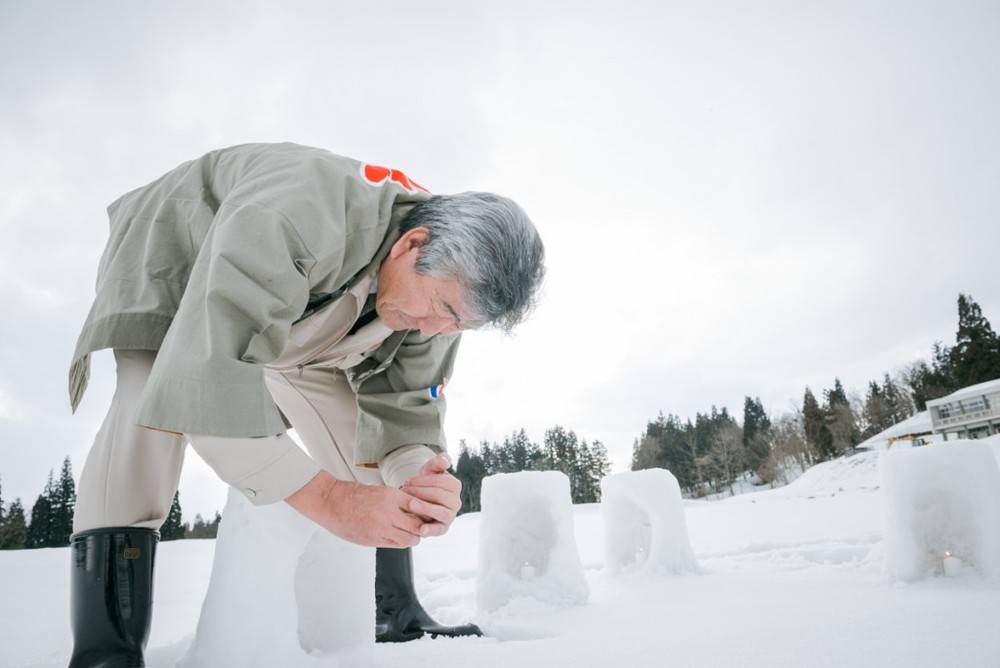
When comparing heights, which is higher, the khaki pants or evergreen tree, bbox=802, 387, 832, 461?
evergreen tree, bbox=802, 387, 832, 461

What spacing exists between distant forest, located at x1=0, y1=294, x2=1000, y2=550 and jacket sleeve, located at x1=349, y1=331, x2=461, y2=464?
27.0 meters

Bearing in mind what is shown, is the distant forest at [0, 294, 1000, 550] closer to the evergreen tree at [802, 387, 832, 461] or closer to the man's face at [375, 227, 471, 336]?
the evergreen tree at [802, 387, 832, 461]

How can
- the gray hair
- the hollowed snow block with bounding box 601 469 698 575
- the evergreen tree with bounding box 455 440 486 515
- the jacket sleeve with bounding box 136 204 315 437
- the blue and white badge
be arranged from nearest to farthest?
the jacket sleeve with bounding box 136 204 315 437 → the gray hair → the blue and white badge → the hollowed snow block with bounding box 601 469 698 575 → the evergreen tree with bounding box 455 440 486 515

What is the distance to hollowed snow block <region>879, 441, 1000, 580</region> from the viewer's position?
2.18 meters

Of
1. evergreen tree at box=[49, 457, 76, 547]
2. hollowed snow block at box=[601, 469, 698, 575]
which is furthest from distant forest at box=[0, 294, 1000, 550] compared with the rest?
Result: hollowed snow block at box=[601, 469, 698, 575]

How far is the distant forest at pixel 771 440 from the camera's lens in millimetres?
27000

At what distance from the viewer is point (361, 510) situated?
3.05 feet

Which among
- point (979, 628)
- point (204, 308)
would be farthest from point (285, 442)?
point (979, 628)

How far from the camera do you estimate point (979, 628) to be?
139 centimetres

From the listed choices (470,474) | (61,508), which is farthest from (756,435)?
(61,508)

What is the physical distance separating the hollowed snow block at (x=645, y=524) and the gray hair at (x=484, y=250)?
216 cm

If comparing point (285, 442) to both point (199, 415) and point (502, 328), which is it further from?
point (502, 328)

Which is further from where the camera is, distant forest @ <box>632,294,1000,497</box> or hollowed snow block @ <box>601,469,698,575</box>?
distant forest @ <box>632,294,1000,497</box>

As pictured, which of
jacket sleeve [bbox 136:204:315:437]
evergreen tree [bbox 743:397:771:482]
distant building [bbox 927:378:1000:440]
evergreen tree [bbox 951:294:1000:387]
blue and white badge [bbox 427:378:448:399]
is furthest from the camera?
evergreen tree [bbox 743:397:771:482]
